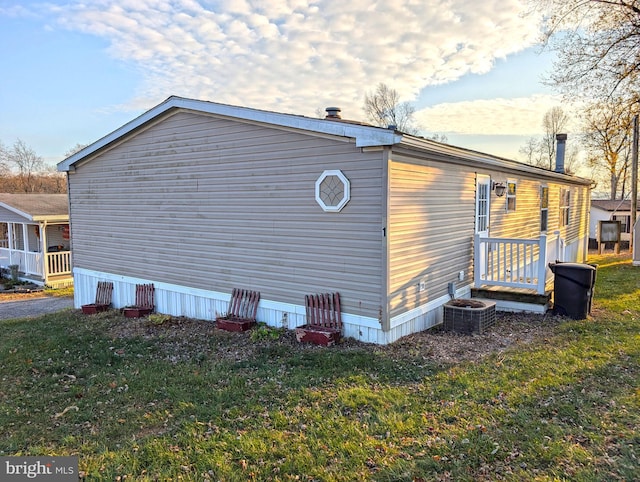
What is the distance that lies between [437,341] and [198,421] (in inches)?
143

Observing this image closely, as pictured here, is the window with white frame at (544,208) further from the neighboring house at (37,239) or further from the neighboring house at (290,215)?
the neighboring house at (37,239)

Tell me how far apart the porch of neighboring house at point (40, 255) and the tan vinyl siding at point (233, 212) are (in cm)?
768

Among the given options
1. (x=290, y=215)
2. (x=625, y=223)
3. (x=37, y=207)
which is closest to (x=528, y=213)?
(x=290, y=215)

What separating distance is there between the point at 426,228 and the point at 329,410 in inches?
146

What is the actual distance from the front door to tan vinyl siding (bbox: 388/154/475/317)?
0.71ft

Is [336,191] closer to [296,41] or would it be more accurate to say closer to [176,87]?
[296,41]

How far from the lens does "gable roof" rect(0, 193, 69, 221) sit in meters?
16.1

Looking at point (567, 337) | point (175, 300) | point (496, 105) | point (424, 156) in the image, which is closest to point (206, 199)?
point (175, 300)

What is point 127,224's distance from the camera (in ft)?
31.6

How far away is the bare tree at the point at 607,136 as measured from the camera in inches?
648

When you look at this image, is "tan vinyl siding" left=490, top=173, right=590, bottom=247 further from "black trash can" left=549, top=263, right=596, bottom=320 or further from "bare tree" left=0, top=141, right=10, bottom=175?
"bare tree" left=0, top=141, right=10, bottom=175

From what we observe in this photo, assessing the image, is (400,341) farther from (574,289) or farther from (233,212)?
(233,212)

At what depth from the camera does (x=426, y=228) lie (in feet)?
22.5

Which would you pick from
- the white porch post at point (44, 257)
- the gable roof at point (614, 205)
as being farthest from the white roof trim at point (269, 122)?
the gable roof at point (614, 205)
